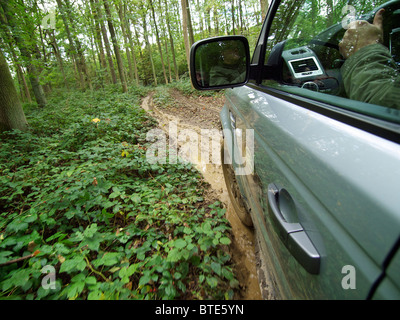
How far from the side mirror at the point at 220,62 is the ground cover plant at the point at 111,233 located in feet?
5.30

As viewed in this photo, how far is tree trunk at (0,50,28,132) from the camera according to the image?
5578 mm

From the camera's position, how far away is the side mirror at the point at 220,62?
186cm

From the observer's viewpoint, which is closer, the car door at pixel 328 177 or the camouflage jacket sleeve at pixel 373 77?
the car door at pixel 328 177

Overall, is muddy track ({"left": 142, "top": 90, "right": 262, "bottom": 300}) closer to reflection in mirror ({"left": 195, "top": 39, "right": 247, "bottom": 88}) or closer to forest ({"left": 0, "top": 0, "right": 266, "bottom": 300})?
forest ({"left": 0, "top": 0, "right": 266, "bottom": 300})

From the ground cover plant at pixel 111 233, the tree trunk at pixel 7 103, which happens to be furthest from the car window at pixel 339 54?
the tree trunk at pixel 7 103

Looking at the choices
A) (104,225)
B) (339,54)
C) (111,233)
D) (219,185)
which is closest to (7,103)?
(104,225)

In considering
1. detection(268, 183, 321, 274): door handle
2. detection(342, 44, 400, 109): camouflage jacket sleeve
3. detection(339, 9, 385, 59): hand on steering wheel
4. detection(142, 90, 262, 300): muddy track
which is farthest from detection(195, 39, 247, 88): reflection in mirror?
detection(142, 90, 262, 300): muddy track

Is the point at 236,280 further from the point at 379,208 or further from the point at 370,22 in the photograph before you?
the point at 370,22

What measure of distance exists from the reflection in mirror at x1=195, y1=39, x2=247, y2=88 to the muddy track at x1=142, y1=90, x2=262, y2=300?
195cm

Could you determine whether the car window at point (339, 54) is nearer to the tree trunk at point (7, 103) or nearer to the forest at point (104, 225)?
the forest at point (104, 225)

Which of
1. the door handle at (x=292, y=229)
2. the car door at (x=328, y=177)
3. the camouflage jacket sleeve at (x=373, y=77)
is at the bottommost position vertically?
the door handle at (x=292, y=229)

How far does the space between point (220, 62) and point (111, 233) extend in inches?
91.9
